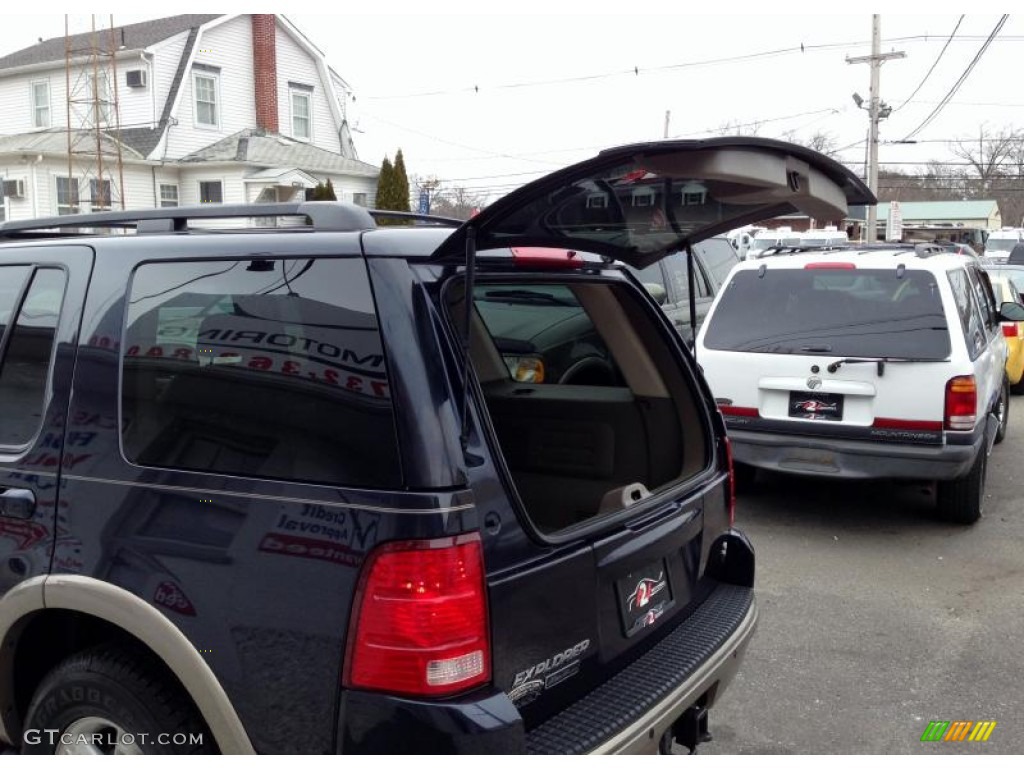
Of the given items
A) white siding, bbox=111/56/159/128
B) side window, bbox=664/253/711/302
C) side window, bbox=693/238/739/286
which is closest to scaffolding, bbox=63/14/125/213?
white siding, bbox=111/56/159/128

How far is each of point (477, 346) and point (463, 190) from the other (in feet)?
121

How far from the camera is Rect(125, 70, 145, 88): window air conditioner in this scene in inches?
1039

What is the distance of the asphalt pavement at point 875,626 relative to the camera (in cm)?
365

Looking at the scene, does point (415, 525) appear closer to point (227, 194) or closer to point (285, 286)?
point (285, 286)

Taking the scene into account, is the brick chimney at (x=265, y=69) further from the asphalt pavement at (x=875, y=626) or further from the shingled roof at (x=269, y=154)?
the asphalt pavement at (x=875, y=626)

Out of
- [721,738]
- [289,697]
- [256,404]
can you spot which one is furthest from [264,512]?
[721,738]

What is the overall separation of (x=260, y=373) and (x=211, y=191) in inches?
1073

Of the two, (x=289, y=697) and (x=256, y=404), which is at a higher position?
(x=256, y=404)

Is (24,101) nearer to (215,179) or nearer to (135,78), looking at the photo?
(135,78)

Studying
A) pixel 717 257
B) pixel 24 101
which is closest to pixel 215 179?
pixel 24 101

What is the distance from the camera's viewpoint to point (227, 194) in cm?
2689

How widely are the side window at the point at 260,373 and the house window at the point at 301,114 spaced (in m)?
29.5

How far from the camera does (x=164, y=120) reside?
2659 centimetres

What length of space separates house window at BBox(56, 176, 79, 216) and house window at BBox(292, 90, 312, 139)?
7212mm
